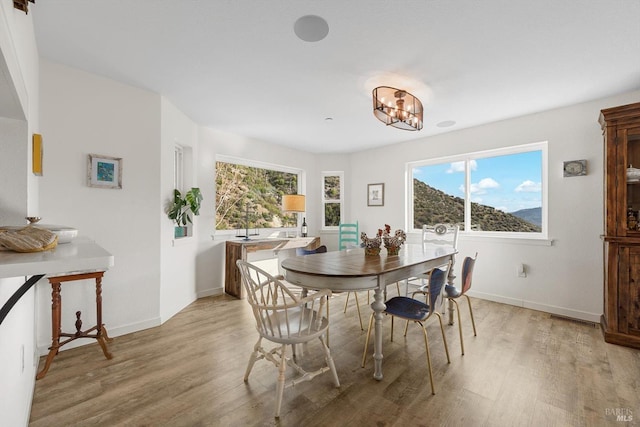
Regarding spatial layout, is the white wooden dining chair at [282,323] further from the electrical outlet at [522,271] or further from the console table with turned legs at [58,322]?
the electrical outlet at [522,271]

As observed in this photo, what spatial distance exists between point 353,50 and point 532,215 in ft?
10.6

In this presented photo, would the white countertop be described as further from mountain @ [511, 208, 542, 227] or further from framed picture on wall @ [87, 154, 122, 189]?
mountain @ [511, 208, 542, 227]

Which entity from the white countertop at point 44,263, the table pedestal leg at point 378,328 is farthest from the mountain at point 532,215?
the white countertop at point 44,263

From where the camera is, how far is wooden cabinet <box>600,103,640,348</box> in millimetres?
2549

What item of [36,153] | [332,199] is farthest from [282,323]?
[332,199]

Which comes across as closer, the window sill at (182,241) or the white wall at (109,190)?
the white wall at (109,190)

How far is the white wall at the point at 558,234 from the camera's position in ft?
10.2

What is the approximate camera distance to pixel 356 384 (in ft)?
6.51

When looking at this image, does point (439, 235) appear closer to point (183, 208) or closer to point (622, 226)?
point (622, 226)

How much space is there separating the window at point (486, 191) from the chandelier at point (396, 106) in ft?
6.46

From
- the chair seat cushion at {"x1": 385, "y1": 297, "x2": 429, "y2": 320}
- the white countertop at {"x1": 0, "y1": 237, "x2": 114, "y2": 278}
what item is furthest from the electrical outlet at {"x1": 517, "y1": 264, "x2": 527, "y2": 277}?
the white countertop at {"x1": 0, "y1": 237, "x2": 114, "y2": 278}

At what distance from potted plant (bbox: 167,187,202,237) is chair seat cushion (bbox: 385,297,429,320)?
8.48 ft

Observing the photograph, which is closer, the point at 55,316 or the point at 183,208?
the point at 55,316

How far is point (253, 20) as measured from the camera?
1858mm
